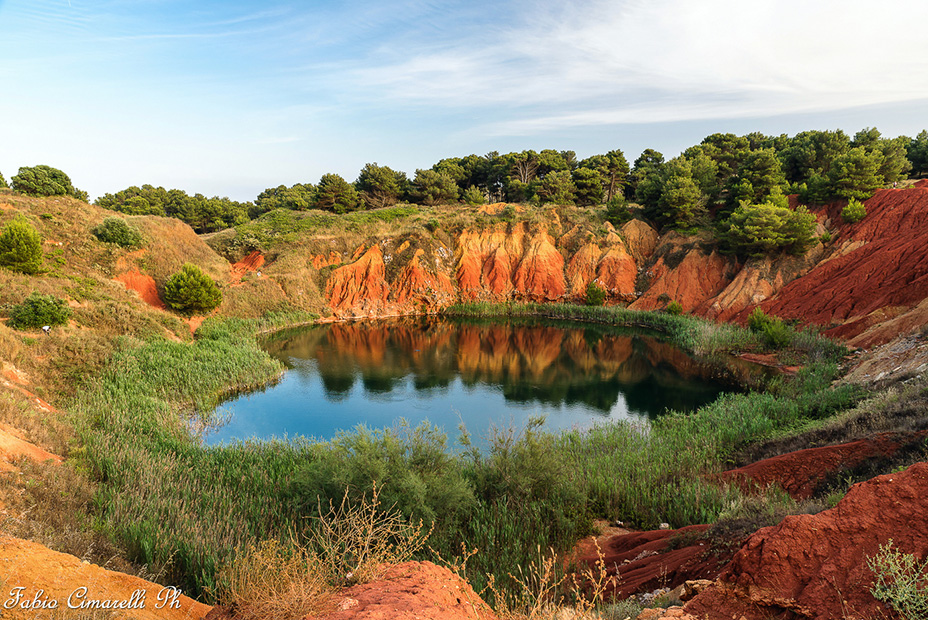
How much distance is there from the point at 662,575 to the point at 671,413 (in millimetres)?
11195

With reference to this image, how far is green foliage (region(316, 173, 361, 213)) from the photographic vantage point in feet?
168

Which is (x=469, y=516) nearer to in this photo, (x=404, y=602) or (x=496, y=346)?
(x=404, y=602)

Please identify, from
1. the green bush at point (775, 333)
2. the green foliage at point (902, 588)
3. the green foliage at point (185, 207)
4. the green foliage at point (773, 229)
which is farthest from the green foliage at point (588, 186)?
the green foliage at point (902, 588)

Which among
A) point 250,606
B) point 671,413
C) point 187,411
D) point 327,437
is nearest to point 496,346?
point 671,413

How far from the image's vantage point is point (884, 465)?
7.63 metres

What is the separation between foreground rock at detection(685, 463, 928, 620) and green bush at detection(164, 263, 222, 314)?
90.4ft

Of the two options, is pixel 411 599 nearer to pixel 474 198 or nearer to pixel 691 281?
pixel 691 281

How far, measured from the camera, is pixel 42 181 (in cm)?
4388

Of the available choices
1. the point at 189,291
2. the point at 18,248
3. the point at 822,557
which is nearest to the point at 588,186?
the point at 189,291

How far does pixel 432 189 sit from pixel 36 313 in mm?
41311

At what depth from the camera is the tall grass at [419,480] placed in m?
7.05

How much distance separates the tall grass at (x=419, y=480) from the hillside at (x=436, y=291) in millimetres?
631

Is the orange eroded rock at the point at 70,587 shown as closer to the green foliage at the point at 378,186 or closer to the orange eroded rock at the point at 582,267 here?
the orange eroded rock at the point at 582,267

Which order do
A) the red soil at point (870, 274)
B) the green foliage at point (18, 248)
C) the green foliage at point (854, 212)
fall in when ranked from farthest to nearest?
the green foliage at point (854, 212) < the red soil at point (870, 274) < the green foliage at point (18, 248)
